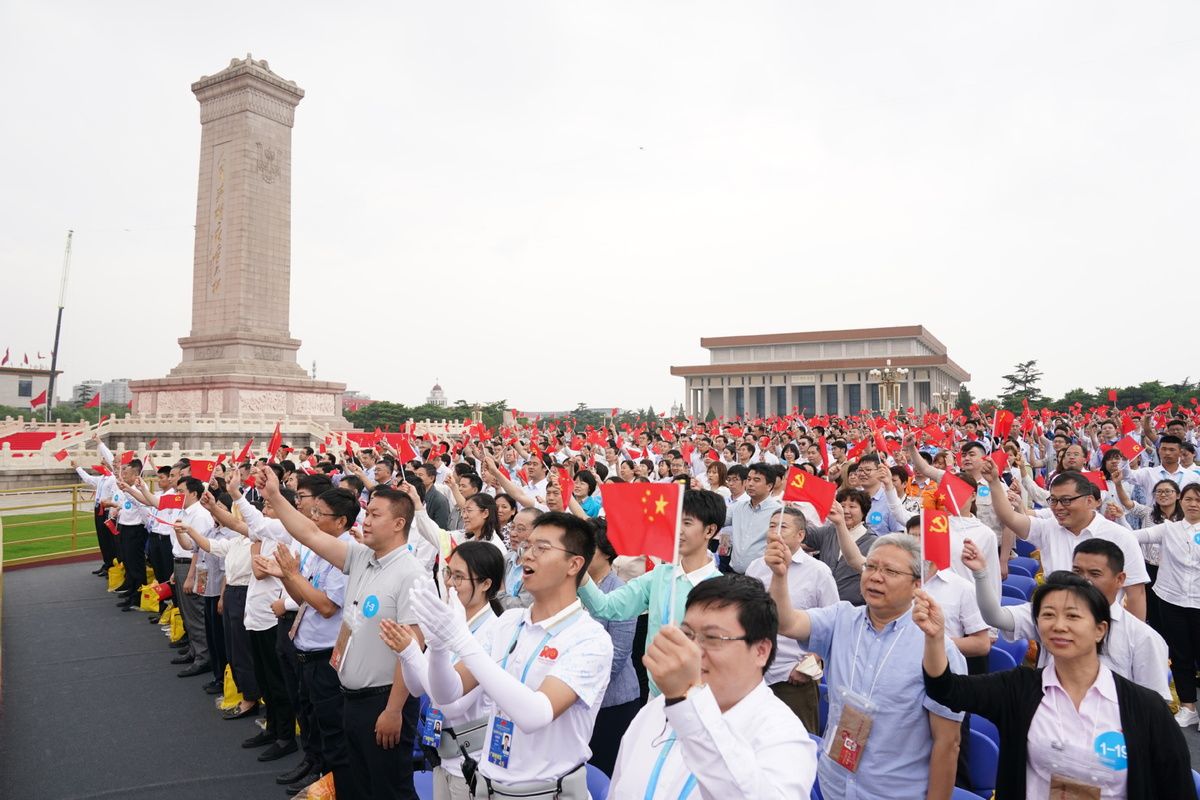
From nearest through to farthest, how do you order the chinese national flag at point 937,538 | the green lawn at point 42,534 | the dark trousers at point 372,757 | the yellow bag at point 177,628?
the chinese national flag at point 937,538
the dark trousers at point 372,757
the yellow bag at point 177,628
the green lawn at point 42,534

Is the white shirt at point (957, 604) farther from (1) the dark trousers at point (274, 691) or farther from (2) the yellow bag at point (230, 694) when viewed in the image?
(2) the yellow bag at point (230, 694)

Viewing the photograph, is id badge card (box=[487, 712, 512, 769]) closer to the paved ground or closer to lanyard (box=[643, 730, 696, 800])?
lanyard (box=[643, 730, 696, 800])

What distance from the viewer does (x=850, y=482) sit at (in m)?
7.45

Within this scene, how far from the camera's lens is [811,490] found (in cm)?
451

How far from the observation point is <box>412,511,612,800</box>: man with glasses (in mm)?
2193

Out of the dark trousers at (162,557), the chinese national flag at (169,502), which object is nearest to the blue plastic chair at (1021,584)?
the chinese national flag at (169,502)

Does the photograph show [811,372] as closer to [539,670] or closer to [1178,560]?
[1178,560]

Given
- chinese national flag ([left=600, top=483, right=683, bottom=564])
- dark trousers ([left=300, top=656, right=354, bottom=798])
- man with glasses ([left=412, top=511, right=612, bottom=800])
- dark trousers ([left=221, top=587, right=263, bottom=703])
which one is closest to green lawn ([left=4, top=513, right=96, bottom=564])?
dark trousers ([left=221, top=587, right=263, bottom=703])

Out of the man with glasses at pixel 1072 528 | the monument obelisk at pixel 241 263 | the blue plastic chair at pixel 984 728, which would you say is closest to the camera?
the blue plastic chair at pixel 984 728

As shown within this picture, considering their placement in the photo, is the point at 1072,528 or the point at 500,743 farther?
the point at 1072,528

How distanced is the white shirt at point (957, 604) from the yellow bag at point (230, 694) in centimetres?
563

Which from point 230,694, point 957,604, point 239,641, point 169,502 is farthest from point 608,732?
point 169,502

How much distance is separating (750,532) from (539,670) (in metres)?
3.64

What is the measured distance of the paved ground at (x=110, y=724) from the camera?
4.98m
